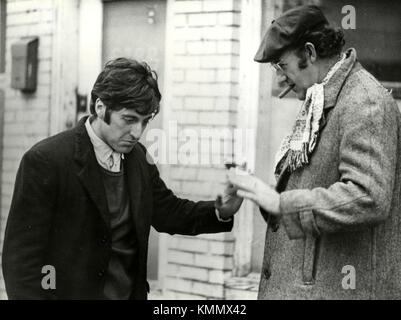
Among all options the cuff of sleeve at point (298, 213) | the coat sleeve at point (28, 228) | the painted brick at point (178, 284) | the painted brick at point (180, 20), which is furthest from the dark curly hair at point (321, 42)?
the painted brick at point (178, 284)

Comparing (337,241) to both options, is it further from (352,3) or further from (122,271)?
(352,3)

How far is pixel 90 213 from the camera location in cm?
271

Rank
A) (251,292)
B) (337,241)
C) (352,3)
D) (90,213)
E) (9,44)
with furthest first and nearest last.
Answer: (9,44), (251,292), (352,3), (90,213), (337,241)

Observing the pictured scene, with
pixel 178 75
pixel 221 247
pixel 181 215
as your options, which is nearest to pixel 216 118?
pixel 178 75

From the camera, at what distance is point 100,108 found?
2.82m

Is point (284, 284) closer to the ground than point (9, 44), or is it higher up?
closer to the ground

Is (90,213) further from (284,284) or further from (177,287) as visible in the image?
(177,287)

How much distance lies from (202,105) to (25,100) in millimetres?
1409

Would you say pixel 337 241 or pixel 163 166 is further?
pixel 163 166

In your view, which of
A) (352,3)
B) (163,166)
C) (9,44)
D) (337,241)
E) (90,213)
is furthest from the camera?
(9,44)

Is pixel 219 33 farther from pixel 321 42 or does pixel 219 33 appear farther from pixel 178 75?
pixel 321 42

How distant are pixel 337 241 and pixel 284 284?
24cm

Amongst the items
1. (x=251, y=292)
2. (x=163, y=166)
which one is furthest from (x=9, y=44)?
(x=251, y=292)

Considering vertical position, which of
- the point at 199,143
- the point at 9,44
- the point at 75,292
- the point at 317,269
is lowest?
the point at 75,292
